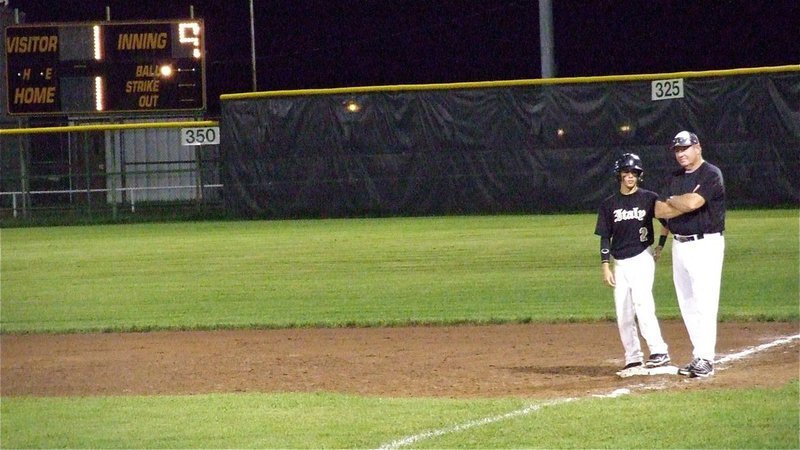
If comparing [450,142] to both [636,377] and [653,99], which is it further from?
[636,377]

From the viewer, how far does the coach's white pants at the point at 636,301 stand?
864 cm

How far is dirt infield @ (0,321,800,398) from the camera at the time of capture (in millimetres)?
8727

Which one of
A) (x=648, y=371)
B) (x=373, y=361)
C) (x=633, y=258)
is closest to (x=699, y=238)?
(x=633, y=258)

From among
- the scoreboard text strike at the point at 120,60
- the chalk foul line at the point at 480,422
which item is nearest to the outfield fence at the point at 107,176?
the scoreboard text strike at the point at 120,60

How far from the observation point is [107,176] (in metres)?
29.3

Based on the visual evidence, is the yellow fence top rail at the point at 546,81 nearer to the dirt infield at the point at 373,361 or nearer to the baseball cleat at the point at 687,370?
the dirt infield at the point at 373,361

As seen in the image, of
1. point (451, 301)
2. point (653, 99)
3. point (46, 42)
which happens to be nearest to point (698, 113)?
point (653, 99)

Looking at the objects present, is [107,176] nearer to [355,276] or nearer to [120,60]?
[120,60]

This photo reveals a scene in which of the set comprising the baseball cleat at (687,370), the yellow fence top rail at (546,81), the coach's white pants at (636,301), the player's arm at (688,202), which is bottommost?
the baseball cleat at (687,370)

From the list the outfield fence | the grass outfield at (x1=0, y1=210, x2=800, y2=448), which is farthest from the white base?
the outfield fence

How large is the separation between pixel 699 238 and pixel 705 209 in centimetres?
20

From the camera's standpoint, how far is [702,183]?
8422mm

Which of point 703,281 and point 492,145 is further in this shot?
point 492,145

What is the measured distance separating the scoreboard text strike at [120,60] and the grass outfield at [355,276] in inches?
131
